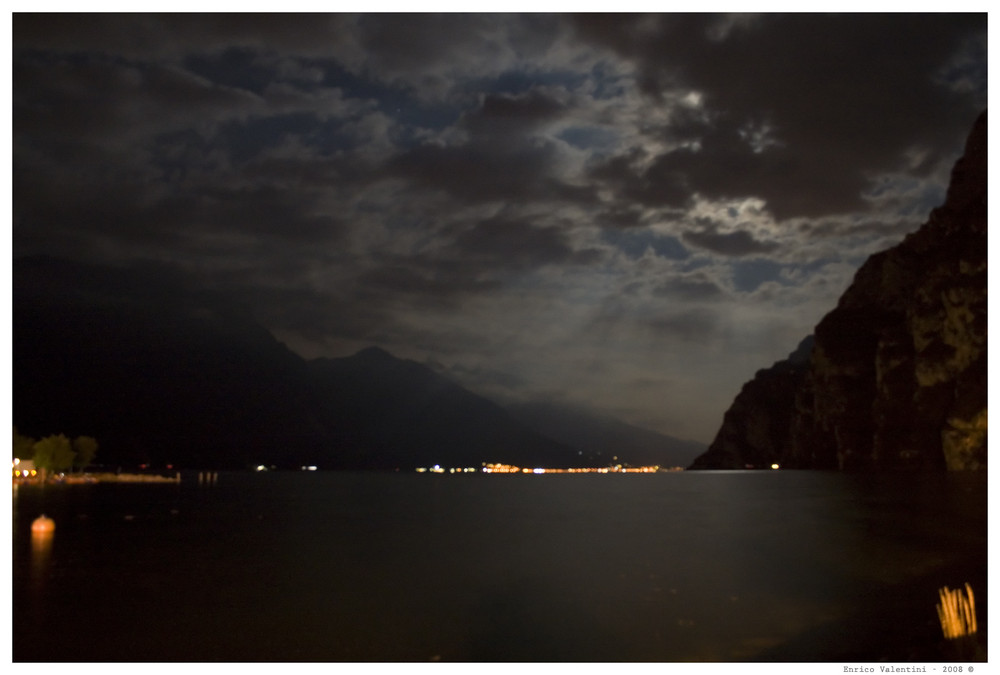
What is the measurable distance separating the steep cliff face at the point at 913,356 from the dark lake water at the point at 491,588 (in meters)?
52.8

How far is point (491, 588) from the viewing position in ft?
104

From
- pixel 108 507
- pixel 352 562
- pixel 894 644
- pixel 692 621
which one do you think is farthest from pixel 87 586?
pixel 108 507

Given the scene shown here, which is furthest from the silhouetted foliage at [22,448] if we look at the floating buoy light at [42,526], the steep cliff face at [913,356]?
the steep cliff face at [913,356]

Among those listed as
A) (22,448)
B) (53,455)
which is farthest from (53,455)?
(22,448)

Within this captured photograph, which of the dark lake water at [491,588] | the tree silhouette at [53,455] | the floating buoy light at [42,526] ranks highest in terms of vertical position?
the tree silhouette at [53,455]

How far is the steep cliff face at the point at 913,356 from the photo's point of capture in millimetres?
107394

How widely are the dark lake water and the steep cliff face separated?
52.8 meters

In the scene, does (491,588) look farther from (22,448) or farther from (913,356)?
(913,356)

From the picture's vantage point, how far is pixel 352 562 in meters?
38.0

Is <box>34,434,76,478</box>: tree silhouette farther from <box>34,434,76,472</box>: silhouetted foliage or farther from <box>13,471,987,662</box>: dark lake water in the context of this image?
<box>13,471,987,662</box>: dark lake water

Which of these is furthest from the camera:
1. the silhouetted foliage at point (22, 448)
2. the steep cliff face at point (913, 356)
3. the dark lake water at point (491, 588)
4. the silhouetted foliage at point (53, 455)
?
the silhouetted foliage at point (22, 448)

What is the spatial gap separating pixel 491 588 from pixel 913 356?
117 m

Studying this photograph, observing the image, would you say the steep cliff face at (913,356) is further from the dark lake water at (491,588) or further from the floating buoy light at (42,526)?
the floating buoy light at (42,526)

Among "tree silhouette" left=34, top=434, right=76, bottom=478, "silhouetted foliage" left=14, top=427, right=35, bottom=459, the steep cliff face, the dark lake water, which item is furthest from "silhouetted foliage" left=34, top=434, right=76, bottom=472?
the steep cliff face
